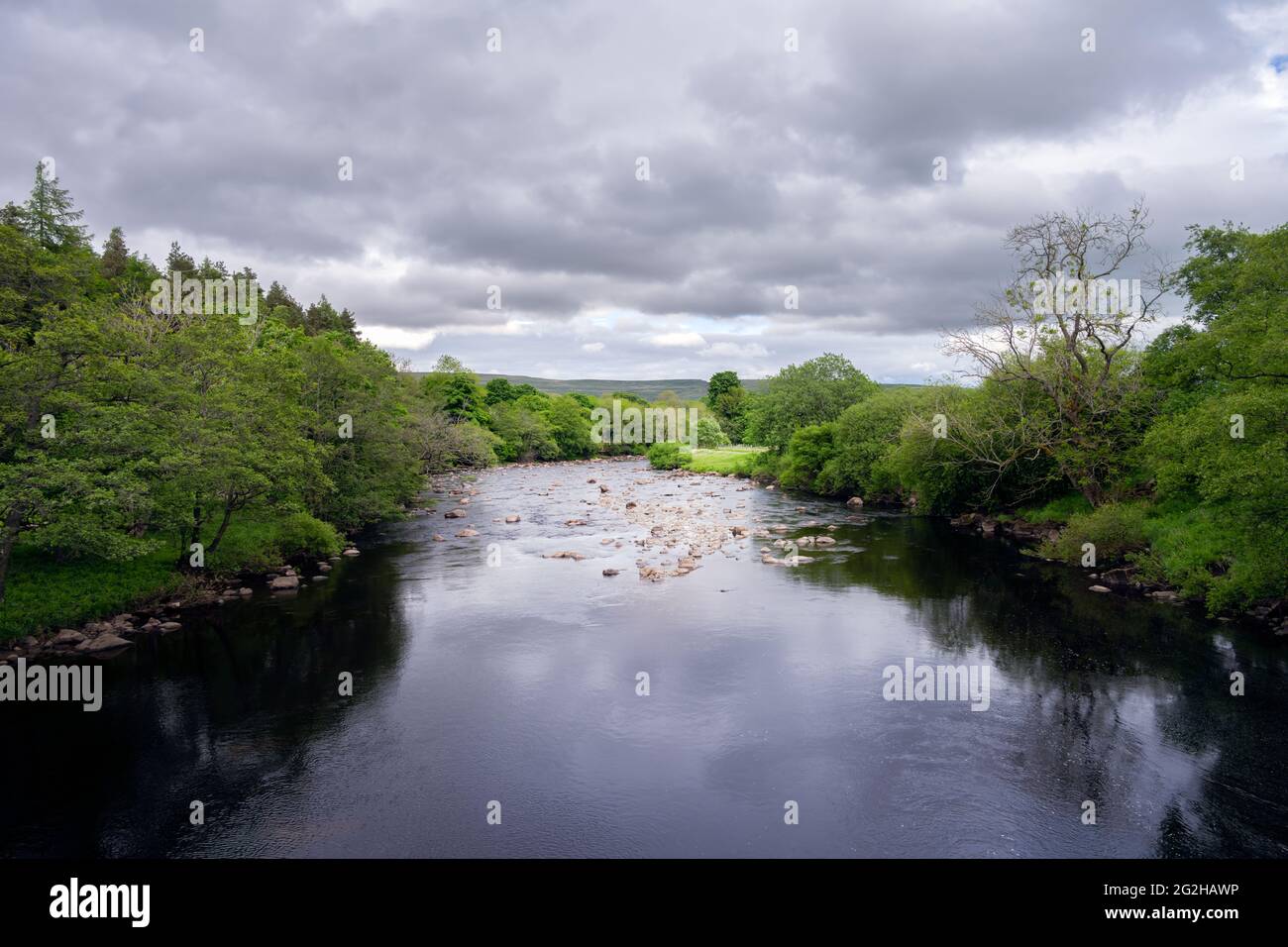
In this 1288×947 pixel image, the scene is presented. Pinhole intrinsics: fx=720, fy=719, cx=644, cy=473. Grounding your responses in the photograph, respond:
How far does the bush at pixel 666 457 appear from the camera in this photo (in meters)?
88.2

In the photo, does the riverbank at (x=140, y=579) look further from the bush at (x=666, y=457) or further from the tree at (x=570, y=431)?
the tree at (x=570, y=431)

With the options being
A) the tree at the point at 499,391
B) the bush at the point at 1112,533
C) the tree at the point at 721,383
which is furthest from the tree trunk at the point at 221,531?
the tree at the point at 721,383

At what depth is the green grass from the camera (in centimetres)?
7606

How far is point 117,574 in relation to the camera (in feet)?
81.3

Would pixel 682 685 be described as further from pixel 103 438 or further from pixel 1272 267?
pixel 1272 267

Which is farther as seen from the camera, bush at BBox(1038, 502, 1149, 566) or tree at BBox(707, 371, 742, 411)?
tree at BBox(707, 371, 742, 411)

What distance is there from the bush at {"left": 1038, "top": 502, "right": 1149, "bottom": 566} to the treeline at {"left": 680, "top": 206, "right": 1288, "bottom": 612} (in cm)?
6

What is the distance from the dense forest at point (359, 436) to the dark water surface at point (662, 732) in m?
3.46

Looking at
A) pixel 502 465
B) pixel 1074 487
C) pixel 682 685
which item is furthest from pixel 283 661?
pixel 502 465

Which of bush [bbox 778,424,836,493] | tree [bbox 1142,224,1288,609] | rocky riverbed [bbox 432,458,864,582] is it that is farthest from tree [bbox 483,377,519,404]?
tree [bbox 1142,224,1288,609]

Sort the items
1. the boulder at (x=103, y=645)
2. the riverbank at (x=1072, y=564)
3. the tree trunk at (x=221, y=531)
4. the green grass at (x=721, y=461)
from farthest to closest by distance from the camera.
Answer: the green grass at (x=721, y=461), the tree trunk at (x=221, y=531), the riverbank at (x=1072, y=564), the boulder at (x=103, y=645)

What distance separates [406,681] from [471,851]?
8.54 metres

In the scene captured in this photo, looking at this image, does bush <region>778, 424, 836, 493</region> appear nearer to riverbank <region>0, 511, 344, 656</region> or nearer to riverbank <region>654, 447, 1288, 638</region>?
riverbank <region>654, 447, 1288, 638</region>
